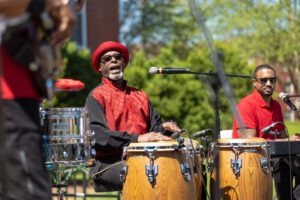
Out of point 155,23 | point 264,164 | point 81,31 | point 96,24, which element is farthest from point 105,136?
point 155,23

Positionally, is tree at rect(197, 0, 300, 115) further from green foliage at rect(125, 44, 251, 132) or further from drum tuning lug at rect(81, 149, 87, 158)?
drum tuning lug at rect(81, 149, 87, 158)

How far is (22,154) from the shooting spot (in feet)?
7.20

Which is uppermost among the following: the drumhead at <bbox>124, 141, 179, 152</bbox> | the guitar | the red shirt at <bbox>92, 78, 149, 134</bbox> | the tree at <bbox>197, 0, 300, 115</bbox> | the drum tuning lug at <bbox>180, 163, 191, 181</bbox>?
the tree at <bbox>197, 0, 300, 115</bbox>

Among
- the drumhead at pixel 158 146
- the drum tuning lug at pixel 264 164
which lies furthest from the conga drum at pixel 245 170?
the drumhead at pixel 158 146

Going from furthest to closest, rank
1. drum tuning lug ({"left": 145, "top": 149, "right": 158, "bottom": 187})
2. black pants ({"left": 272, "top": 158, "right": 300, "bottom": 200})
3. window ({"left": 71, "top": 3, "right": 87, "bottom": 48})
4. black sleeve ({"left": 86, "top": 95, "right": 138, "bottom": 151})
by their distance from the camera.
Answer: window ({"left": 71, "top": 3, "right": 87, "bottom": 48}) → black pants ({"left": 272, "top": 158, "right": 300, "bottom": 200}) → black sleeve ({"left": 86, "top": 95, "right": 138, "bottom": 151}) → drum tuning lug ({"left": 145, "top": 149, "right": 158, "bottom": 187})

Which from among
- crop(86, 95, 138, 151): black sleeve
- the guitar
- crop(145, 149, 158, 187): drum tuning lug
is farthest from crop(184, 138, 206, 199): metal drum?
the guitar

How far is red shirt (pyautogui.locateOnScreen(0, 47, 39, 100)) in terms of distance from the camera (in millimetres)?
2227

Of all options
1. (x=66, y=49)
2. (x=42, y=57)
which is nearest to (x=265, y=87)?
(x=42, y=57)

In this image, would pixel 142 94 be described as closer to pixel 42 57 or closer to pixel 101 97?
pixel 101 97

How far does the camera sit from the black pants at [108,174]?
4270 millimetres

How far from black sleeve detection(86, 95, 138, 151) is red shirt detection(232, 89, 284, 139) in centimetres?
157

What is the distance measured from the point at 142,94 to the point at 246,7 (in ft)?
34.9

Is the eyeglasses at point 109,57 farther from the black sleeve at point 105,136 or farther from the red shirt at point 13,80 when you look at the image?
the red shirt at point 13,80

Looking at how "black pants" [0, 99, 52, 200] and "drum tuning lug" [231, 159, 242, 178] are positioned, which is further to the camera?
"drum tuning lug" [231, 159, 242, 178]
